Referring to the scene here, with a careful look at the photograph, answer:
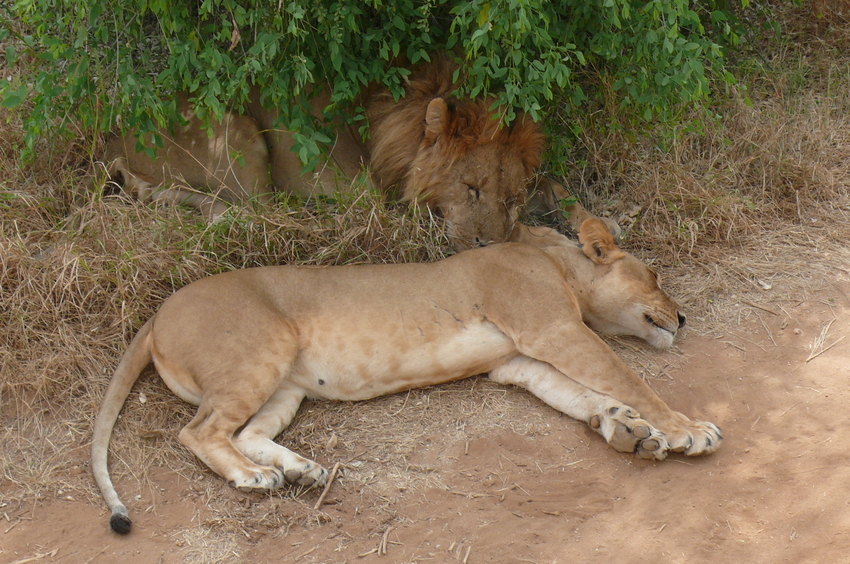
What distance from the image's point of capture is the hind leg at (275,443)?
3.42 metres

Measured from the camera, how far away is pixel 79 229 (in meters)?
4.46

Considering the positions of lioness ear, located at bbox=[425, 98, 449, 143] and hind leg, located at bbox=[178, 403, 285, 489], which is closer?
hind leg, located at bbox=[178, 403, 285, 489]

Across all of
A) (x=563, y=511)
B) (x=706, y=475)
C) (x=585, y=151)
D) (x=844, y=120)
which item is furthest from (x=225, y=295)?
(x=844, y=120)

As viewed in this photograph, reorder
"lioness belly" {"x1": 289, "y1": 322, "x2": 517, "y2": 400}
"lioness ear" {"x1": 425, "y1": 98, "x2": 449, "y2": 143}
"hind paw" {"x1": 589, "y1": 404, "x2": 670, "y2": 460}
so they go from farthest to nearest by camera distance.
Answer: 1. "lioness ear" {"x1": 425, "y1": 98, "x2": 449, "y2": 143}
2. "lioness belly" {"x1": 289, "y1": 322, "x2": 517, "y2": 400}
3. "hind paw" {"x1": 589, "y1": 404, "x2": 670, "y2": 460}

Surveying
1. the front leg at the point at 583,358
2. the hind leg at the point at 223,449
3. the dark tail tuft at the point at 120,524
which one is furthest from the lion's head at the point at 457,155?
the dark tail tuft at the point at 120,524

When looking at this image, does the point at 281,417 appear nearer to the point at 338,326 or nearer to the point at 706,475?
the point at 338,326

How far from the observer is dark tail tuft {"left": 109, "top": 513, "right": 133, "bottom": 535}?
3211mm

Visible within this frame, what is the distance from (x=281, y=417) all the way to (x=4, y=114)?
2.53 metres

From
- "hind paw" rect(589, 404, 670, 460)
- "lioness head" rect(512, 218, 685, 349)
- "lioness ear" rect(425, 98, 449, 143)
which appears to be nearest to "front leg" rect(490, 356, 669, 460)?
"hind paw" rect(589, 404, 670, 460)

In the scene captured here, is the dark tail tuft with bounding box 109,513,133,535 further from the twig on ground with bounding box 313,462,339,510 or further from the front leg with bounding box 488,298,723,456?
the front leg with bounding box 488,298,723,456

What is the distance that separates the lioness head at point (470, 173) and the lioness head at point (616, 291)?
0.55 m

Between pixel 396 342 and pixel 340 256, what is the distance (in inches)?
31.5

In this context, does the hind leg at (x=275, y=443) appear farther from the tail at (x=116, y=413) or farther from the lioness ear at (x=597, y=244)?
the lioness ear at (x=597, y=244)

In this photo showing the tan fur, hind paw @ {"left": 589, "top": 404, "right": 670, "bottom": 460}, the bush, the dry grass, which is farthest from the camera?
the tan fur
